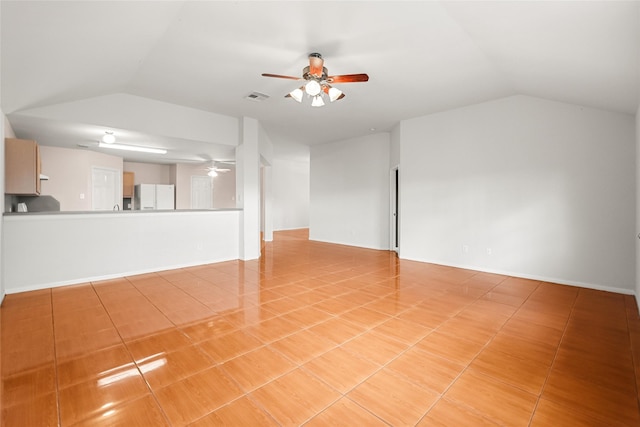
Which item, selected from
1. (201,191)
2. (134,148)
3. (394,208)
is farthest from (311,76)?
(201,191)

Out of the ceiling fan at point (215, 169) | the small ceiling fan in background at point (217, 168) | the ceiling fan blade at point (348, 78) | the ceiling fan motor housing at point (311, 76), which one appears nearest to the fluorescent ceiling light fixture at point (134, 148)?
the ceiling fan at point (215, 169)

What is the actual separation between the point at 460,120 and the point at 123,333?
241 inches

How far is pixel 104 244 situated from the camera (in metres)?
4.49

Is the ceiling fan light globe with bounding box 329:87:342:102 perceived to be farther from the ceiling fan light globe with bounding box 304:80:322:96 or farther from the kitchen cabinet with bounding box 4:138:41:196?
the kitchen cabinet with bounding box 4:138:41:196

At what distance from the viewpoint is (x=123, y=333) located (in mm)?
2668

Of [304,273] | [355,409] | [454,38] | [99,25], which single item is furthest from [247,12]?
[304,273]

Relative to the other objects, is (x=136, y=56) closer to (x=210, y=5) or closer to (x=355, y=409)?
(x=210, y=5)

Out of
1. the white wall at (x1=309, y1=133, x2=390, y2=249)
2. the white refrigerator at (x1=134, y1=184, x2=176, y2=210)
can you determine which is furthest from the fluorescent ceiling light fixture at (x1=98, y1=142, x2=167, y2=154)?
the white wall at (x1=309, y1=133, x2=390, y2=249)

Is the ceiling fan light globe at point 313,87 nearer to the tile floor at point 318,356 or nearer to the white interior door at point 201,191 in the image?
the tile floor at point 318,356

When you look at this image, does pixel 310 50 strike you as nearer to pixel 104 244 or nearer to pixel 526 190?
pixel 526 190

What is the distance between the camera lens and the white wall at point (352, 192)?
24.5 ft

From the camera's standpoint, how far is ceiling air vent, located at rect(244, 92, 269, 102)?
4.68 meters

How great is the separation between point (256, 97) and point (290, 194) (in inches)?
291

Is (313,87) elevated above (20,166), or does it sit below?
above
